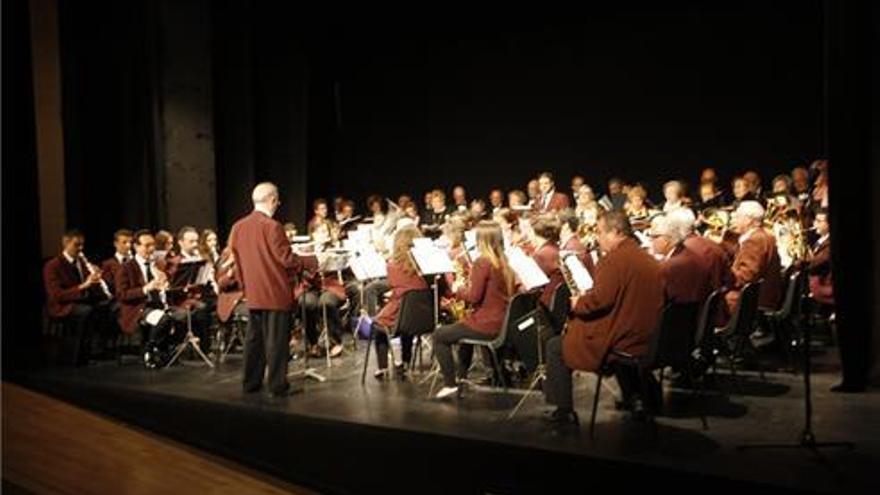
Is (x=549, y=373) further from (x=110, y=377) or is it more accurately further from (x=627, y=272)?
(x=110, y=377)

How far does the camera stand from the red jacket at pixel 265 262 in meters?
6.64

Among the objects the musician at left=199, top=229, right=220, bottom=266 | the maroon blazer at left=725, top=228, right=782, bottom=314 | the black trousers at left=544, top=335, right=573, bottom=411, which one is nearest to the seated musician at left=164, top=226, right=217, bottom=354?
the musician at left=199, top=229, right=220, bottom=266

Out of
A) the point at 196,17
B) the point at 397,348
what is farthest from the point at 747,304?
the point at 196,17

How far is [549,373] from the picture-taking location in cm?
571

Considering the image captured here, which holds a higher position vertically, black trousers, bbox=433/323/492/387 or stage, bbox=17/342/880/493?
black trousers, bbox=433/323/492/387

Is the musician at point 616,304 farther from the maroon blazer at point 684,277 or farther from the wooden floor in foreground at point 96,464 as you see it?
the wooden floor in foreground at point 96,464

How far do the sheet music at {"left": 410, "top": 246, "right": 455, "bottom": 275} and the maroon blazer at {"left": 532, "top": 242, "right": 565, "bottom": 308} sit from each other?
691mm

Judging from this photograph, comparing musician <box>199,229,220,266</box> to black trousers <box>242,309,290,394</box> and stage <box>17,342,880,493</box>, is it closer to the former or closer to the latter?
stage <box>17,342,880,493</box>

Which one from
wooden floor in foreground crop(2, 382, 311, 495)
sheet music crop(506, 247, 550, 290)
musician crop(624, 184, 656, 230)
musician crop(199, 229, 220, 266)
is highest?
musician crop(624, 184, 656, 230)

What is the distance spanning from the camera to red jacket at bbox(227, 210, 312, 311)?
6637 mm

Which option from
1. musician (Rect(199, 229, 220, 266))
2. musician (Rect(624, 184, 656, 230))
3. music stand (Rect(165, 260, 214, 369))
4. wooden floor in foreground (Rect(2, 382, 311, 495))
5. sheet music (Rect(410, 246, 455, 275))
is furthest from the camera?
musician (Rect(624, 184, 656, 230))

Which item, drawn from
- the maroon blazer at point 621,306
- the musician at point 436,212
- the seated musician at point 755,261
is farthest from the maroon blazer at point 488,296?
the musician at point 436,212

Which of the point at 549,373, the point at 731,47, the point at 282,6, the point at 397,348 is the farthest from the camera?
the point at 282,6

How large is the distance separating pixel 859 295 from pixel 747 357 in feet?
4.81
